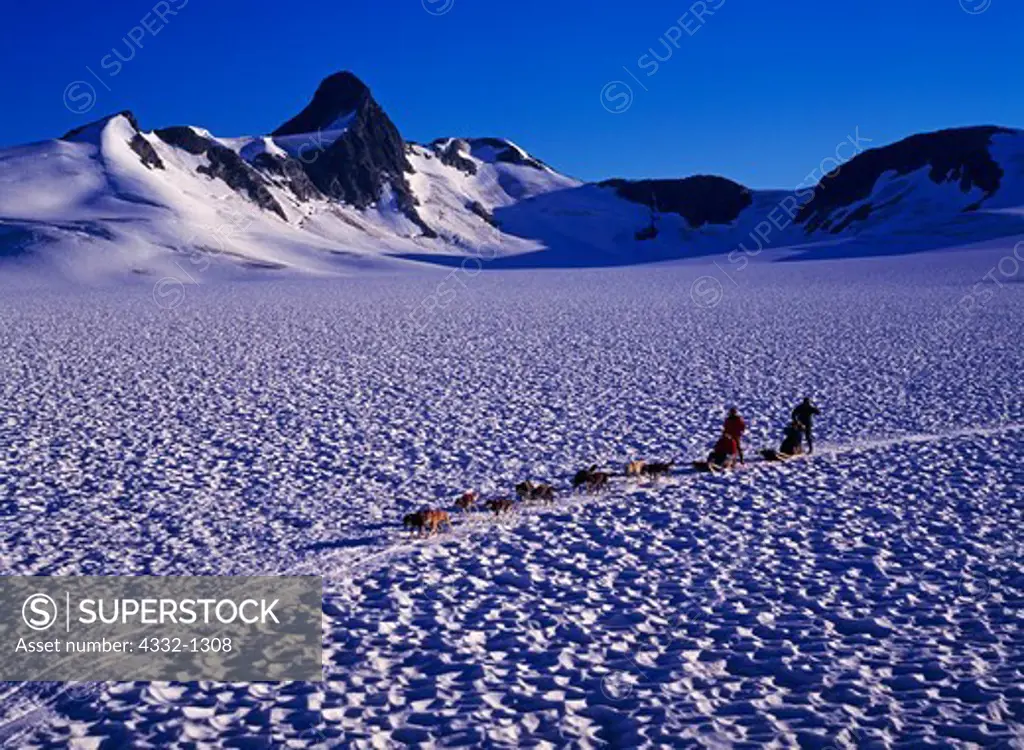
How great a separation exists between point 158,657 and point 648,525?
6.05m

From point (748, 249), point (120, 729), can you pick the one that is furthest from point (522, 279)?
point (120, 729)

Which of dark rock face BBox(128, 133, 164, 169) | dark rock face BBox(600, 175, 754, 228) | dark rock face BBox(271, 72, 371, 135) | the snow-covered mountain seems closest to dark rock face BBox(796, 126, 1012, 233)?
the snow-covered mountain

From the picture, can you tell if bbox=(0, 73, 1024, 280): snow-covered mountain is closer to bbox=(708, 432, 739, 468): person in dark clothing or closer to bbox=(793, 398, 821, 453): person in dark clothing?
bbox=(708, 432, 739, 468): person in dark clothing

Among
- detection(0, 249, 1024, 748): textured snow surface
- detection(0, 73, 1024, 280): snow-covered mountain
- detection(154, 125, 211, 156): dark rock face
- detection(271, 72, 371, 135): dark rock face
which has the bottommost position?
detection(0, 249, 1024, 748): textured snow surface

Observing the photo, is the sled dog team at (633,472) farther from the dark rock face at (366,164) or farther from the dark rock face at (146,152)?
the dark rock face at (366,164)

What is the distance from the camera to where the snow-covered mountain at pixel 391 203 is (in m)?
90.9

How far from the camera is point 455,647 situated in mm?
7645

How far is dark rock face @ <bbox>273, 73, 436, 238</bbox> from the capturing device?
14338 centimetres

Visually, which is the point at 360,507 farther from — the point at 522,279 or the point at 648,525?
the point at 522,279

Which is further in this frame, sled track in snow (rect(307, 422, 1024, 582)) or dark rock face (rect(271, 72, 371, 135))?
dark rock face (rect(271, 72, 371, 135))

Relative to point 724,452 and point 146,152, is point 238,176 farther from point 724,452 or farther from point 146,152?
point 724,452

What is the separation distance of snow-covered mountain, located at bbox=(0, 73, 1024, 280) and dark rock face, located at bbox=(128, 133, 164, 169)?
0.34 m

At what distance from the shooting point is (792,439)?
45.5 ft

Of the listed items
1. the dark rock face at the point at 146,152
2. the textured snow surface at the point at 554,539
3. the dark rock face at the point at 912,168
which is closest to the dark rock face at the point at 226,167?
the dark rock face at the point at 146,152
